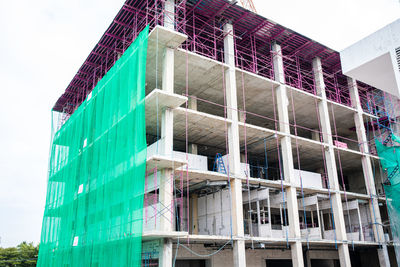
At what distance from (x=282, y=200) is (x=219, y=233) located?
462 cm

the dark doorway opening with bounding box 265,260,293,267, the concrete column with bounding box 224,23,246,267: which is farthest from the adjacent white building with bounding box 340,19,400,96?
the dark doorway opening with bounding box 265,260,293,267

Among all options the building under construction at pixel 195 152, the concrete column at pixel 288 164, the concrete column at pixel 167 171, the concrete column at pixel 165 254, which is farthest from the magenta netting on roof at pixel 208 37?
the concrete column at pixel 165 254

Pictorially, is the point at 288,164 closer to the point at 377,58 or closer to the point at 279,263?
the point at 279,263

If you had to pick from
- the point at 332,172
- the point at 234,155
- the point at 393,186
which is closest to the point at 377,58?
the point at 234,155

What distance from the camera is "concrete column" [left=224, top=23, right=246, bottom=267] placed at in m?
17.3

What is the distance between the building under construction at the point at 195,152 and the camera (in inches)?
631

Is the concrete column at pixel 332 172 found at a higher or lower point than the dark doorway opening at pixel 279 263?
higher

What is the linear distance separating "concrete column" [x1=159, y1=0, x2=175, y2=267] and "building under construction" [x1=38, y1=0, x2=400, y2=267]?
0.06 metres

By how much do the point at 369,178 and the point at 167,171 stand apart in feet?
53.3

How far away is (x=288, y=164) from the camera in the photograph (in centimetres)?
2106

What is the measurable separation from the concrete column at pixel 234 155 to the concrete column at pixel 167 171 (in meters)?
3.77

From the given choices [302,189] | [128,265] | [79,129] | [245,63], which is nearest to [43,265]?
[79,129]

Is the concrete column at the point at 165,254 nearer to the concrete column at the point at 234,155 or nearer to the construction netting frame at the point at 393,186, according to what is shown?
the concrete column at the point at 234,155

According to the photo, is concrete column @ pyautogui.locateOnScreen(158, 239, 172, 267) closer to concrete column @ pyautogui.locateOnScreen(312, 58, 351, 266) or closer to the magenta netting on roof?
the magenta netting on roof
